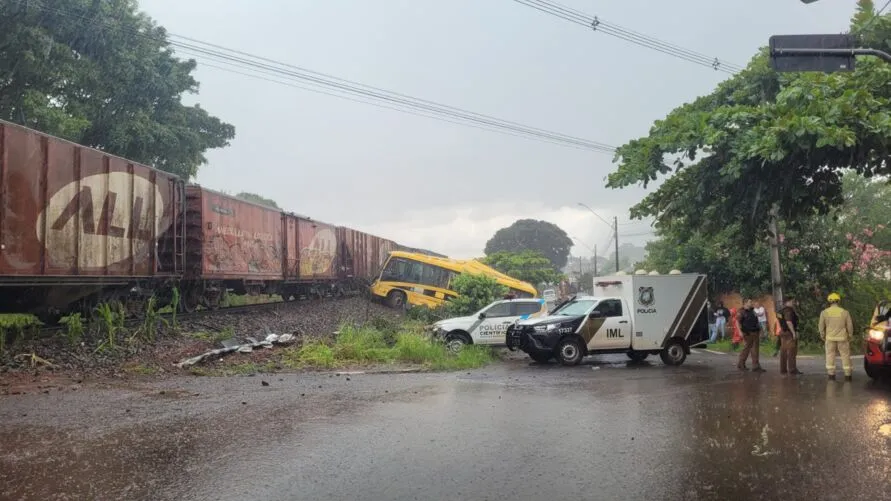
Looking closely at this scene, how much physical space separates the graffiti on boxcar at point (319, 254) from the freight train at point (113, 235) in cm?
213

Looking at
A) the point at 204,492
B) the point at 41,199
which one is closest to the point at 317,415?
the point at 204,492

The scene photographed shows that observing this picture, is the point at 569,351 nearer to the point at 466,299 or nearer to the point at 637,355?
the point at 637,355

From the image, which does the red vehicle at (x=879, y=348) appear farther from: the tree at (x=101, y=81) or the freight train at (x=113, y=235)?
the tree at (x=101, y=81)

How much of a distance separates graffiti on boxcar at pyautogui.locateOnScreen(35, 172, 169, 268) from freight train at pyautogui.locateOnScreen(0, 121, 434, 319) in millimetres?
20

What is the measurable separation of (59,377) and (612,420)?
27.4 ft

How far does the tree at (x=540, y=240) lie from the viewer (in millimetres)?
89750

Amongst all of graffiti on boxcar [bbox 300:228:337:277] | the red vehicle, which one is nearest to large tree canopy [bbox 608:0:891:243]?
the red vehicle

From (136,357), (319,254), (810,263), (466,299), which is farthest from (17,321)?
(810,263)

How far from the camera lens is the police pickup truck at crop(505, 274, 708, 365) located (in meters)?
13.5

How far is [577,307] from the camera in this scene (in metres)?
14.1

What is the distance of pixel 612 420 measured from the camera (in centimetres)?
720

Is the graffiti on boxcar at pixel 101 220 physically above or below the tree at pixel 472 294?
above

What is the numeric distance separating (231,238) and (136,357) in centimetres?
755

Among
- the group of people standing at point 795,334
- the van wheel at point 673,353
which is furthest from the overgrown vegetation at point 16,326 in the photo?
the group of people standing at point 795,334
